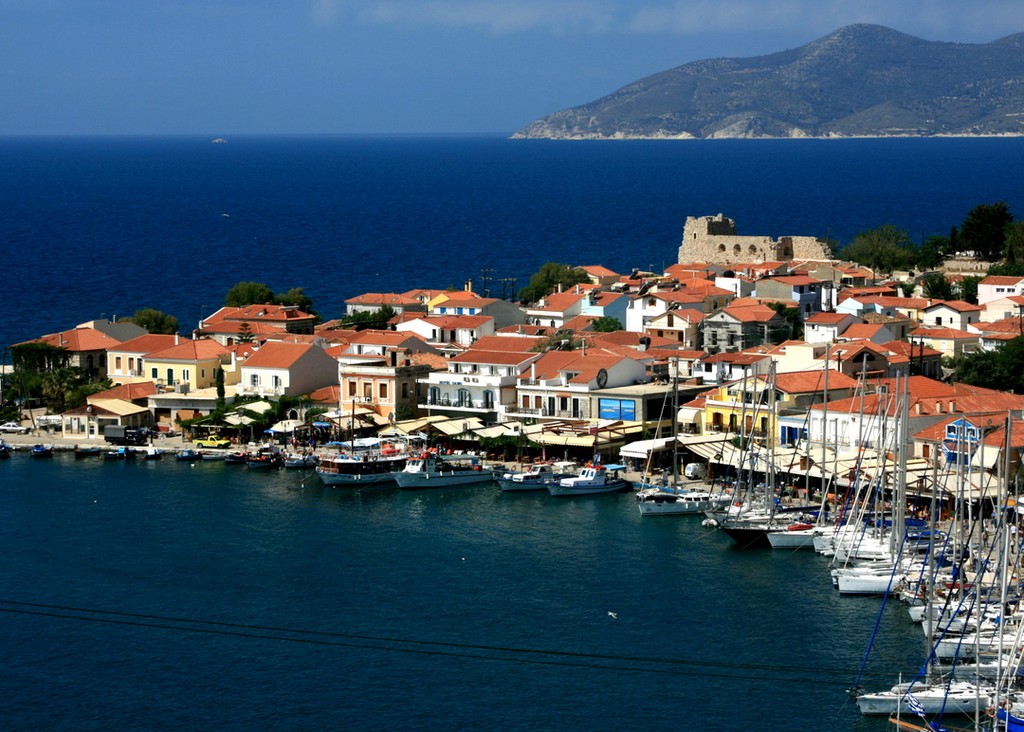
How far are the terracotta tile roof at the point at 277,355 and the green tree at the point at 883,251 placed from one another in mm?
27954

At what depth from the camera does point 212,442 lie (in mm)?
50406

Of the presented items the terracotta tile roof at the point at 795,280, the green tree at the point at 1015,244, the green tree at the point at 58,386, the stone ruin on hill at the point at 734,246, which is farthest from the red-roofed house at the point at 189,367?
the green tree at the point at 1015,244

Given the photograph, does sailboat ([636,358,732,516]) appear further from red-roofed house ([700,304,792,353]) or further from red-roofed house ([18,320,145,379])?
red-roofed house ([18,320,145,379])

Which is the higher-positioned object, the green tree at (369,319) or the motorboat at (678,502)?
A: the green tree at (369,319)

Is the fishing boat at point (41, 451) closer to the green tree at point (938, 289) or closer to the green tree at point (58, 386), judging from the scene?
the green tree at point (58, 386)

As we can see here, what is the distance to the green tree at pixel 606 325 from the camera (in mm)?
59406

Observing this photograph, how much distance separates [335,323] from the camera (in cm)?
6388

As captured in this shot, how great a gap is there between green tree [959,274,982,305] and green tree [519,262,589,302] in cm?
1519

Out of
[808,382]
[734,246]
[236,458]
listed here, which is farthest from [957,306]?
[236,458]

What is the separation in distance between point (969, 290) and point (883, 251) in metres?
8.82

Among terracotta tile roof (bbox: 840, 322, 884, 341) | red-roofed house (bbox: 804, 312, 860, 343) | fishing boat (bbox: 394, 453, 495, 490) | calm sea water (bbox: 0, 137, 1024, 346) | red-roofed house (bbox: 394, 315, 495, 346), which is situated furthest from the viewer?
calm sea water (bbox: 0, 137, 1024, 346)

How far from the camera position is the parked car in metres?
50.3

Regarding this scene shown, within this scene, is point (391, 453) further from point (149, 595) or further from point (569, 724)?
point (569, 724)

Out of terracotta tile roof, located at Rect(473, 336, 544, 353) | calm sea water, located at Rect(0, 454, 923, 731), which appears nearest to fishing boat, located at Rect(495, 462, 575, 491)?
calm sea water, located at Rect(0, 454, 923, 731)
